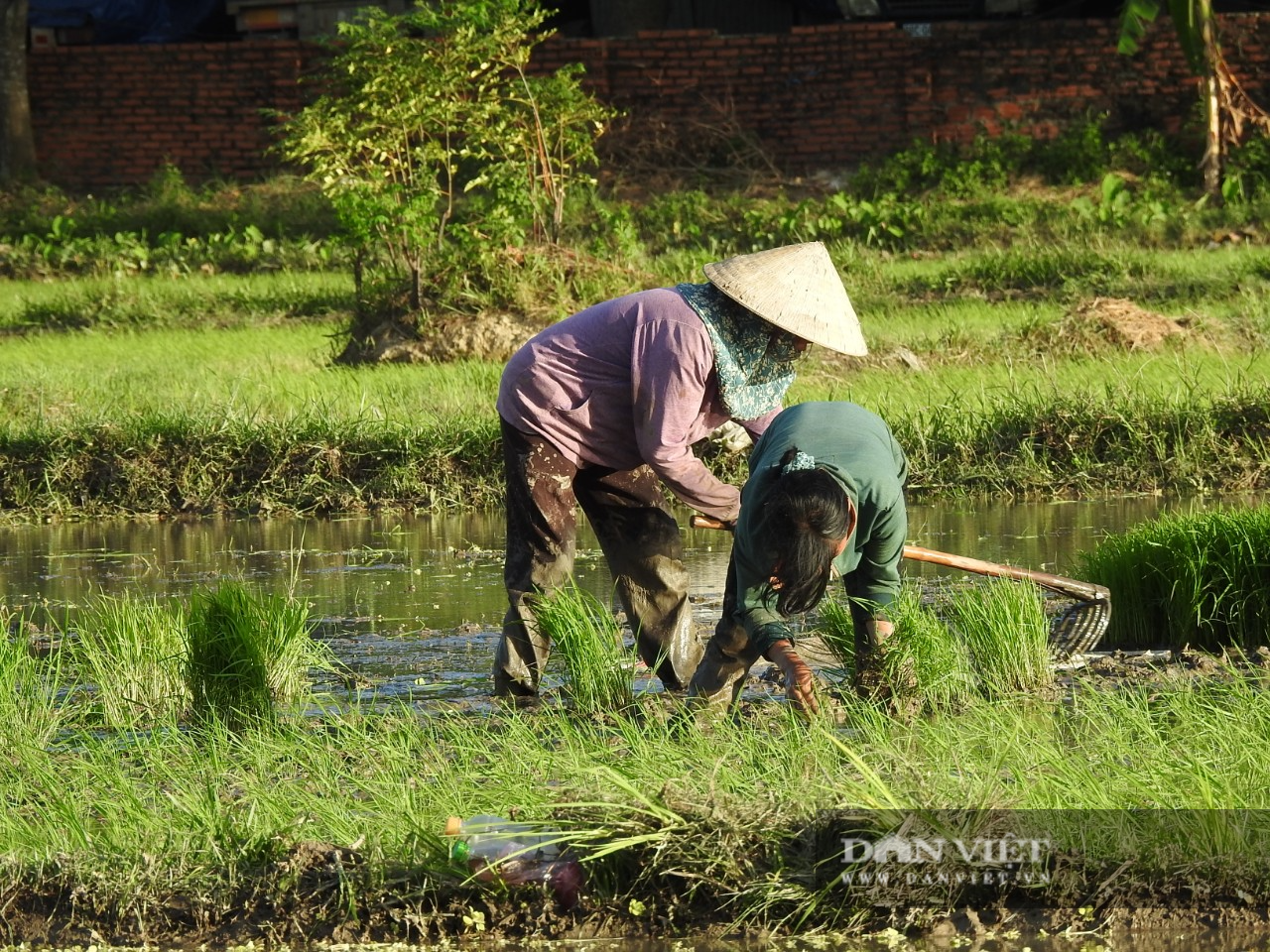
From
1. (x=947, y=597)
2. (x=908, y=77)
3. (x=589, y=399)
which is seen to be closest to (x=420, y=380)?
(x=947, y=597)

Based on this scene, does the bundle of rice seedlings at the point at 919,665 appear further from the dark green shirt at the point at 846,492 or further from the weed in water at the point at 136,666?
A: the weed in water at the point at 136,666

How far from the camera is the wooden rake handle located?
4.78 meters

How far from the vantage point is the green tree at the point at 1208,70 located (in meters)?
14.6

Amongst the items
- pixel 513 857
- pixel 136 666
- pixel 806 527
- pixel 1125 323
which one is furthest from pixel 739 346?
pixel 1125 323

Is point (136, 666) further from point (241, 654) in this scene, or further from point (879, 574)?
point (879, 574)

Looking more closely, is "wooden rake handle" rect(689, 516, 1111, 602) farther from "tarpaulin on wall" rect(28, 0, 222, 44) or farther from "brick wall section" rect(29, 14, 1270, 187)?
"tarpaulin on wall" rect(28, 0, 222, 44)

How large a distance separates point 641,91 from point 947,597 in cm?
1188

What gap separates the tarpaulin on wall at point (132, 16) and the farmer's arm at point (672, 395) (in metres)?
15.5

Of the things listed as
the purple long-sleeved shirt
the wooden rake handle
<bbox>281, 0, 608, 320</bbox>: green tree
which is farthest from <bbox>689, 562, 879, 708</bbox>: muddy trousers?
<bbox>281, 0, 608, 320</bbox>: green tree

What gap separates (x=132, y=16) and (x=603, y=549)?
15454 millimetres

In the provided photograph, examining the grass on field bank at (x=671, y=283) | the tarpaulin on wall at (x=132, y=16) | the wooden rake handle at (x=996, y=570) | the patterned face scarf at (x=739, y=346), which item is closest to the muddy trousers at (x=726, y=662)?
the wooden rake handle at (x=996, y=570)

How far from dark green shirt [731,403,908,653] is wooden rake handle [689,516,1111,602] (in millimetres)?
334

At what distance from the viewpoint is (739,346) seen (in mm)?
4648

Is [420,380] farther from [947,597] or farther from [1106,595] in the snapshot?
[1106,595]
